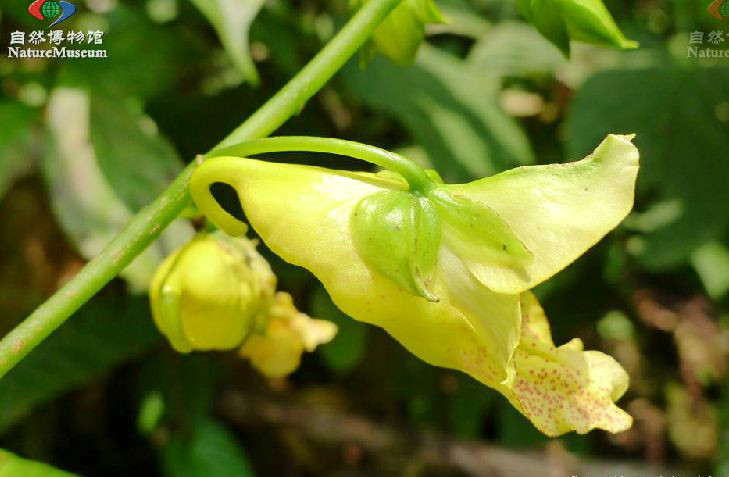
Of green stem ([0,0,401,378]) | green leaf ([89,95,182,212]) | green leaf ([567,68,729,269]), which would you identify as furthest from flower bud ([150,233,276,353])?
green leaf ([567,68,729,269])

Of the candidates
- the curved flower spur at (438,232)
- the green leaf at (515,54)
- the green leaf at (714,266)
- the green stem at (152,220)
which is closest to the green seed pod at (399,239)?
the curved flower spur at (438,232)

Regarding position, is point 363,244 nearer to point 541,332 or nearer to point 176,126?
point 541,332

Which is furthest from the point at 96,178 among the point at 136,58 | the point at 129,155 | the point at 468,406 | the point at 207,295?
the point at 468,406

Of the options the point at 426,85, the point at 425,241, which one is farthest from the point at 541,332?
the point at 426,85

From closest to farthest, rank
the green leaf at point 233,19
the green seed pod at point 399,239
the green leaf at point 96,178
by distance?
the green seed pod at point 399,239 < the green leaf at point 233,19 < the green leaf at point 96,178

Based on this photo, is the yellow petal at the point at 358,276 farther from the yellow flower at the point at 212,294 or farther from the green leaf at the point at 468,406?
the green leaf at the point at 468,406

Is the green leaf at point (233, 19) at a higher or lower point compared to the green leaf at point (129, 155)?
higher

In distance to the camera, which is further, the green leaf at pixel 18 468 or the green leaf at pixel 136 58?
the green leaf at pixel 136 58
